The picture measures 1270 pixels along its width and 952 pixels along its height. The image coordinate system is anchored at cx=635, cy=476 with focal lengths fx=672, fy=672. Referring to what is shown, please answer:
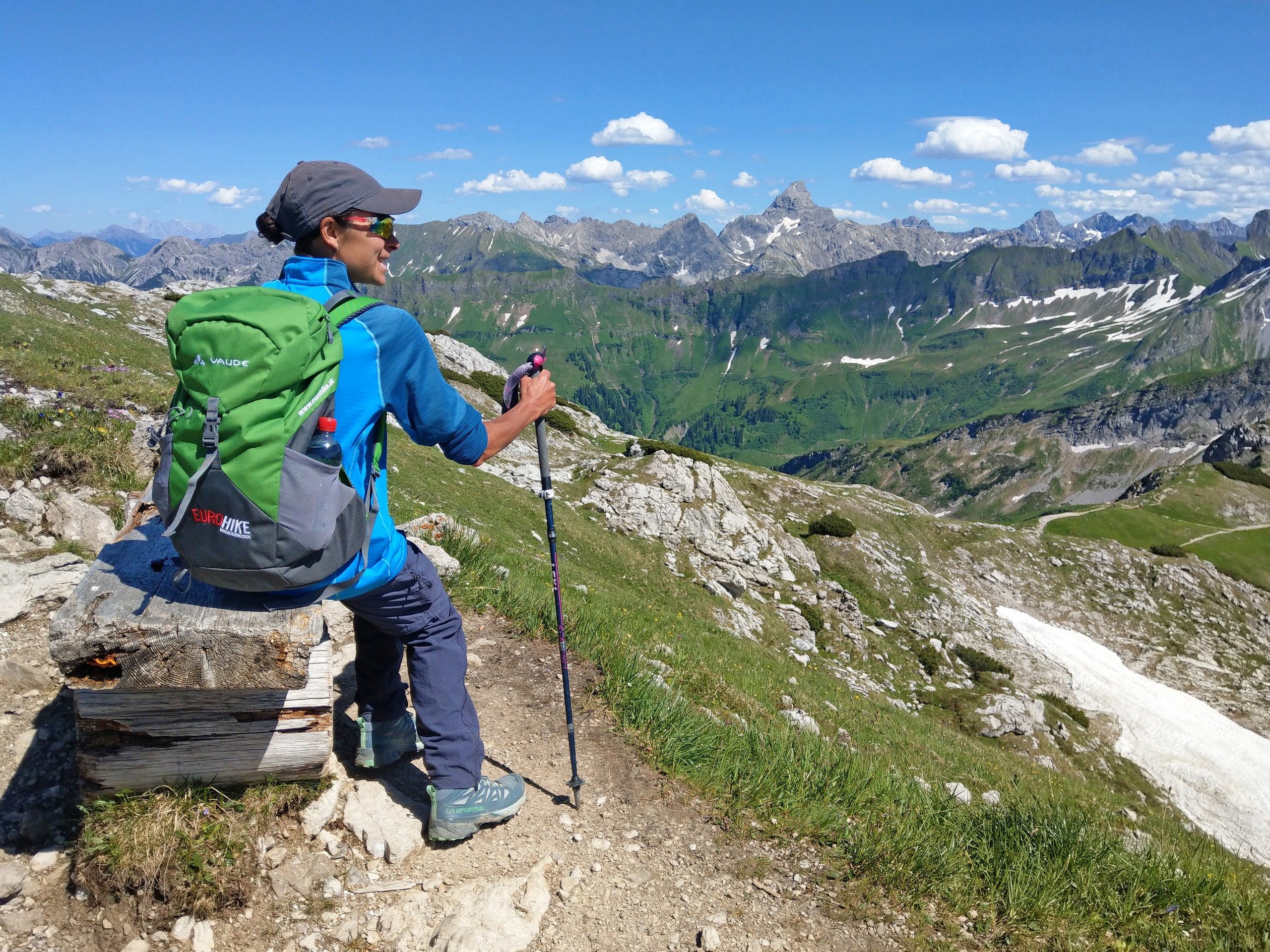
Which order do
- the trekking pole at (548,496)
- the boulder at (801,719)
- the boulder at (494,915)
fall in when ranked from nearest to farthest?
the boulder at (494,915) → the trekking pole at (548,496) → the boulder at (801,719)

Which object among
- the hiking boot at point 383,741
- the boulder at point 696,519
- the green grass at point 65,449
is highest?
the green grass at point 65,449

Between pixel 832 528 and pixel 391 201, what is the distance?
53.5 meters

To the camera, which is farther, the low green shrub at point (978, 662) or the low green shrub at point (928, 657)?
the low green shrub at point (978, 662)

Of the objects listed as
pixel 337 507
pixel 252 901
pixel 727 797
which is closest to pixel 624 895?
pixel 727 797

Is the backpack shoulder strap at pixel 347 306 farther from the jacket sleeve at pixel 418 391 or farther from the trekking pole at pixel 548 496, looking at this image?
the trekking pole at pixel 548 496

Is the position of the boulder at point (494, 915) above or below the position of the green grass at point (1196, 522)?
above

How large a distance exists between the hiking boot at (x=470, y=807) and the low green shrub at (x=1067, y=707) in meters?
53.2

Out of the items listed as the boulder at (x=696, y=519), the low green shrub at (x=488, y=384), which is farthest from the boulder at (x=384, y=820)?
the low green shrub at (x=488, y=384)

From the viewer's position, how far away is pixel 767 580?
4234 centimetres

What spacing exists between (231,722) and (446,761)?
5.09ft

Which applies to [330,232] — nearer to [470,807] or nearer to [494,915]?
[470,807]

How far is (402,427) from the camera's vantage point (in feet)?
12.9

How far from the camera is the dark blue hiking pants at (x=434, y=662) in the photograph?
5008mm

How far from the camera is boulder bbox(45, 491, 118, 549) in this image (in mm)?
8953
